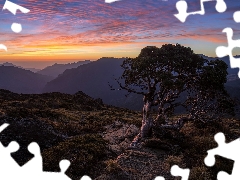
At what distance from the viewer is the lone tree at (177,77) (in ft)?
60.8

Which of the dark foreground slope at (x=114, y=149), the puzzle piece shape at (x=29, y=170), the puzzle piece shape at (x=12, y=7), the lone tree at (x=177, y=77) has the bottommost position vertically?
the dark foreground slope at (x=114, y=149)

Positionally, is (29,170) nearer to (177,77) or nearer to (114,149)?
(114,149)

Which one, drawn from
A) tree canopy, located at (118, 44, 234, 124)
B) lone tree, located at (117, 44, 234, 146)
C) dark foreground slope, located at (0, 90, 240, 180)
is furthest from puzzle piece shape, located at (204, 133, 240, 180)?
lone tree, located at (117, 44, 234, 146)

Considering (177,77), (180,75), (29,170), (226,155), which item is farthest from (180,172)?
(29,170)

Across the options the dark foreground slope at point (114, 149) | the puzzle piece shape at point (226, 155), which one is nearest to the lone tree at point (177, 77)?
the dark foreground slope at point (114, 149)

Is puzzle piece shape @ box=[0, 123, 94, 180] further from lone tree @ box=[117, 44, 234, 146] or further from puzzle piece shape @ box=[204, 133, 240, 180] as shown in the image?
puzzle piece shape @ box=[204, 133, 240, 180]

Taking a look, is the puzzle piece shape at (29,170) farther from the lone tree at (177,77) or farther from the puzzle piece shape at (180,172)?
the lone tree at (177,77)

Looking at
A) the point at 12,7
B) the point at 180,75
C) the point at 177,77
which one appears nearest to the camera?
the point at 12,7

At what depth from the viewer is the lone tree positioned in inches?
730

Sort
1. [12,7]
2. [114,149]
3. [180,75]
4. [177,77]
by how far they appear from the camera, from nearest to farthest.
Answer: [12,7], [177,77], [180,75], [114,149]

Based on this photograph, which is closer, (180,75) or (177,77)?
(177,77)

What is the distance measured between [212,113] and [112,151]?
8.82m

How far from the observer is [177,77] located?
19453 mm

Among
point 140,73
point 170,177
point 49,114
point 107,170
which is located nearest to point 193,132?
point 140,73
